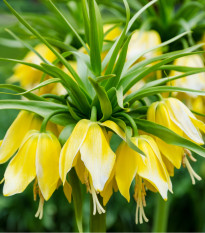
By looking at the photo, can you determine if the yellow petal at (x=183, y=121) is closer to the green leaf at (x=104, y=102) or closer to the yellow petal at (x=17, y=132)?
the green leaf at (x=104, y=102)

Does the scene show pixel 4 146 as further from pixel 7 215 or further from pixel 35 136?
pixel 7 215

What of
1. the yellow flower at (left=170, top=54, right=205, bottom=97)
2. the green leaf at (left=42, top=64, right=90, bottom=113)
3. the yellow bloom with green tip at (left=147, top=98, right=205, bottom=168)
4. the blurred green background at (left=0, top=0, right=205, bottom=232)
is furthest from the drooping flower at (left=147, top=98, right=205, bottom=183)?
the blurred green background at (left=0, top=0, right=205, bottom=232)

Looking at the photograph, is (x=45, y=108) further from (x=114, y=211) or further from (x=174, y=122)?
(x=114, y=211)

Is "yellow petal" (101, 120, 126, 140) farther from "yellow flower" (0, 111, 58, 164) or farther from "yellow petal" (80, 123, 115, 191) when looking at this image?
"yellow flower" (0, 111, 58, 164)

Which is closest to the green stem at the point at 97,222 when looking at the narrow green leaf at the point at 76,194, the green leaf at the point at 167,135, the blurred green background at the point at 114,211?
the narrow green leaf at the point at 76,194

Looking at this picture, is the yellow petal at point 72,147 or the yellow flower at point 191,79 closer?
the yellow petal at point 72,147

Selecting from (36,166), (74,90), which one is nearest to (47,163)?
(36,166)

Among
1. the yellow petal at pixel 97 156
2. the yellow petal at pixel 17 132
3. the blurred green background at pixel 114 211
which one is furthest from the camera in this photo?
the blurred green background at pixel 114 211
